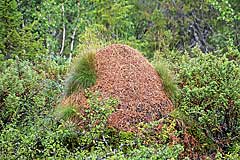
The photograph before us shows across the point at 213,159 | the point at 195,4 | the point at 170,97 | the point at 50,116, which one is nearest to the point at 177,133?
the point at 213,159

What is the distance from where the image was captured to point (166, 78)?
626 cm

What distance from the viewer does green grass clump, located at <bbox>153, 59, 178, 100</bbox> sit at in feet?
20.0

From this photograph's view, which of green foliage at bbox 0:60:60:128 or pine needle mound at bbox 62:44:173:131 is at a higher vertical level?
pine needle mound at bbox 62:44:173:131

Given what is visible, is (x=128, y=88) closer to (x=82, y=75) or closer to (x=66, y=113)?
(x=82, y=75)

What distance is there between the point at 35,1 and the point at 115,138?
9.60 meters

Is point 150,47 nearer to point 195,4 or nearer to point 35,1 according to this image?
point 195,4

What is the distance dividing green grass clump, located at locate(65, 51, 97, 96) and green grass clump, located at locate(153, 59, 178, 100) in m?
0.84

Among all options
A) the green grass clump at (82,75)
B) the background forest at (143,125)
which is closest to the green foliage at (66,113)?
the background forest at (143,125)

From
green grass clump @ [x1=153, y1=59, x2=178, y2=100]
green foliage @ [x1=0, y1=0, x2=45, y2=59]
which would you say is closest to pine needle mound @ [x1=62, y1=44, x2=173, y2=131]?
green grass clump @ [x1=153, y1=59, x2=178, y2=100]

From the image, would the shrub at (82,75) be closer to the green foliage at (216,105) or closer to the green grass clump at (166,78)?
the green grass clump at (166,78)

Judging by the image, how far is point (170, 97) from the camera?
6039 millimetres

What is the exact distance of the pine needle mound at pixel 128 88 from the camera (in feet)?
18.7

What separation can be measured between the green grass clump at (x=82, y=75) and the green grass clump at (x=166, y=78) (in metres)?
0.84

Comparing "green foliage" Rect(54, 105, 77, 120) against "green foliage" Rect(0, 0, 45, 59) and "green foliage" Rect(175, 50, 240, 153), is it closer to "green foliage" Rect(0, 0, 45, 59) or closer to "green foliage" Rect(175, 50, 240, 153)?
"green foliage" Rect(175, 50, 240, 153)
